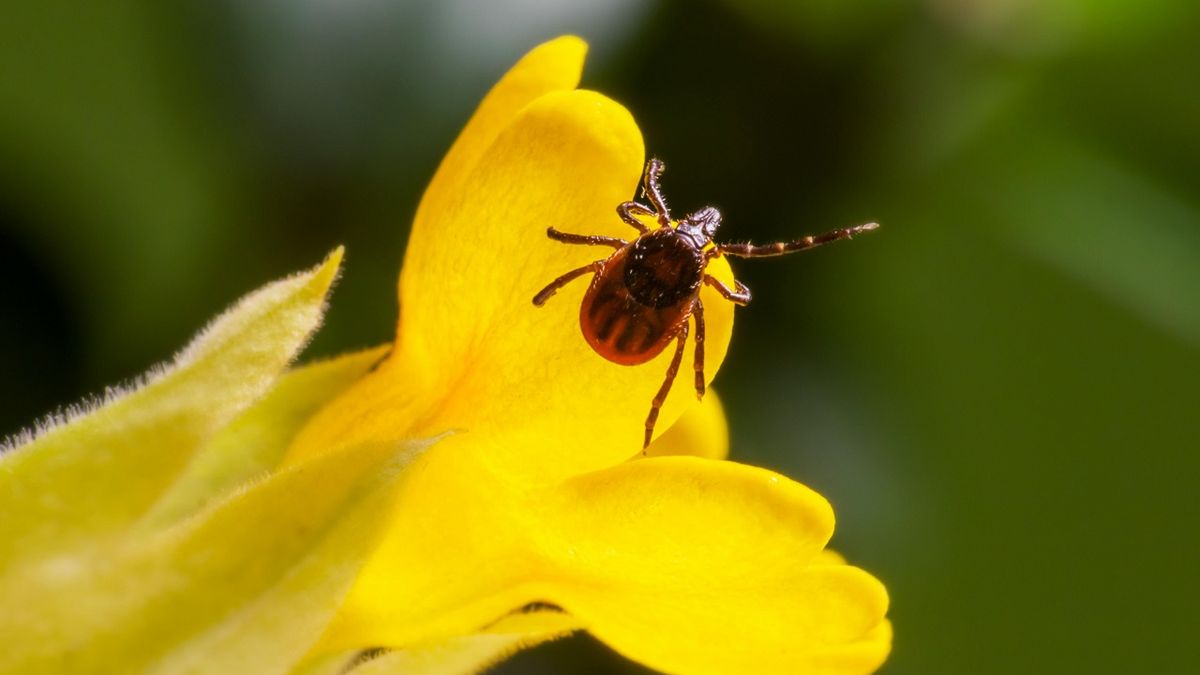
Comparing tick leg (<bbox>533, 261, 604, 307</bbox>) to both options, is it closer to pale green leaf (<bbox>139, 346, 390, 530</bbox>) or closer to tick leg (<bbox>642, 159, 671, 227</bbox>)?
pale green leaf (<bbox>139, 346, 390, 530</bbox>)

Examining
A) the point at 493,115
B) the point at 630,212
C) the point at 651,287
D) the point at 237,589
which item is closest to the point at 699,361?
the point at 630,212

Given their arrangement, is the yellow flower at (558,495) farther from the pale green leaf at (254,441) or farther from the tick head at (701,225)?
the tick head at (701,225)

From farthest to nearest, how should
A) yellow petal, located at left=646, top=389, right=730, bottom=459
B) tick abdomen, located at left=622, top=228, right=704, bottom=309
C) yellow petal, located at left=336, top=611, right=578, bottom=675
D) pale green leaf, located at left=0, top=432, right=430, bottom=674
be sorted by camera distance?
tick abdomen, located at left=622, top=228, right=704, bottom=309 < yellow petal, located at left=646, top=389, right=730, bottom=459 < yellow petal, located at left=336, top=611, right=578, bottom=675 < pale green leaf, located at left=0, top=432, right=430, bottom=674

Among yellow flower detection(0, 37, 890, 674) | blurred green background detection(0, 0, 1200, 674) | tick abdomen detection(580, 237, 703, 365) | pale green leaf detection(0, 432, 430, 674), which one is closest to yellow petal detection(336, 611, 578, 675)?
yellow flower detection(0, 37, 890, 674)

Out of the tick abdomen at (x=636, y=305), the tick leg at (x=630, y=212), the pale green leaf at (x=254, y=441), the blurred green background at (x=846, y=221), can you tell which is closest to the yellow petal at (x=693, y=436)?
the tick abdomen at (x=636, y=305)

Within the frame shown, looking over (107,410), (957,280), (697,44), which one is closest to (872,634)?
(107,410)

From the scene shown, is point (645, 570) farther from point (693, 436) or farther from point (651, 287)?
point (651, 287)
